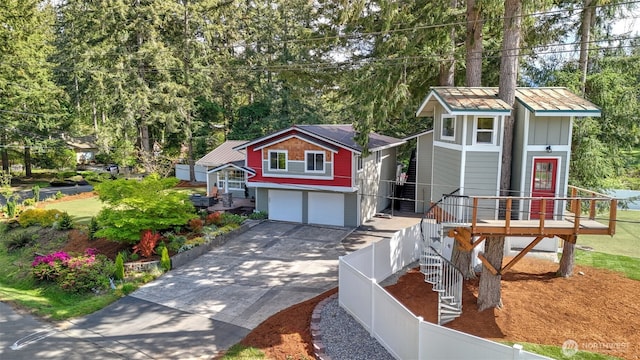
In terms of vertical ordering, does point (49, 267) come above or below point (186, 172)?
below

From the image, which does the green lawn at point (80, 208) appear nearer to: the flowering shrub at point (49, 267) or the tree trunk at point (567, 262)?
the flowering shrub at point (49, 267)

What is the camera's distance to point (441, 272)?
10539mm

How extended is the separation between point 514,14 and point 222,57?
30.9m

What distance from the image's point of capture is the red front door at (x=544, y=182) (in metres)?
10.4

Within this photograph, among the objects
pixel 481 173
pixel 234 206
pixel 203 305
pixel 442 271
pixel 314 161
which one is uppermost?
pixel 314 161

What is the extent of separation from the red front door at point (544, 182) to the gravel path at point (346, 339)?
17.3 feet

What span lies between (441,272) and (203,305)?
6848 millimetres

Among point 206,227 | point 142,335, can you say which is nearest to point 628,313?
point 142,335

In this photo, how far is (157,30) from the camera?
3200 cm

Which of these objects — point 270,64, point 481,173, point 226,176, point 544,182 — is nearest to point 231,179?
point 226,176

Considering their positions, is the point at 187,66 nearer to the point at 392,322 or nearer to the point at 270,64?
the point at 270,64

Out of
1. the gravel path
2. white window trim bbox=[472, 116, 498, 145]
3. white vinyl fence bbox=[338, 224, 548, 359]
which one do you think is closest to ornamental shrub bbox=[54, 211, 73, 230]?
the gravel path

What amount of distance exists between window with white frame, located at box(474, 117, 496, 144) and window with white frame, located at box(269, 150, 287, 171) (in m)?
11.9

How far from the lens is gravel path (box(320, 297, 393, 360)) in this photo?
8.39 m
